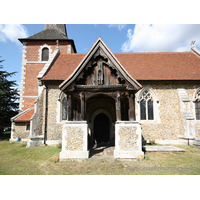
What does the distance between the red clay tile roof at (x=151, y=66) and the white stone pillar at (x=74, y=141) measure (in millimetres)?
5442

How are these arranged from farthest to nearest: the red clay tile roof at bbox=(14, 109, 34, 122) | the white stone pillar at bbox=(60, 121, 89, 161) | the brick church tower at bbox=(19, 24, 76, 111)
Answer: the brick church tower at bbox=(19, 24, 76, 111) → the red clay tile roof at bbox=(14, 109, 34, 122) → the white stone pillar at bbox=(60, 121, 89, 161)

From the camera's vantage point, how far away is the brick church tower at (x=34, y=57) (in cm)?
1538

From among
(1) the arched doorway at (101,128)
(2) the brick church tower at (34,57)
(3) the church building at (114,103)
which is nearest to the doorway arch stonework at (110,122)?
(3) the church building at (114,103)

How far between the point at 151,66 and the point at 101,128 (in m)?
7.77

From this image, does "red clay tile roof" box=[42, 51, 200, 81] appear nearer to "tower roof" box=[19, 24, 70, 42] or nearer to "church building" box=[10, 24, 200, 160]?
"church building" box=[10, 24, 200, 160]

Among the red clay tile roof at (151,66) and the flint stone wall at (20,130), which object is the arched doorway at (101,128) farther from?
the flint stone wall at (20,130)

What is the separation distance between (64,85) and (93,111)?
4171 millimetres

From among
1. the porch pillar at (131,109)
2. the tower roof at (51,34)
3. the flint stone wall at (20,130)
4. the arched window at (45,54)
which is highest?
the tower roof at (51,34)

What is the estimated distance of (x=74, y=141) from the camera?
6359 mm

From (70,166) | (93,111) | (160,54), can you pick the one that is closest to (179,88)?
(160,54)

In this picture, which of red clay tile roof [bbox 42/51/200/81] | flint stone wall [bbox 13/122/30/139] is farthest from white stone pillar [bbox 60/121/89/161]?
flint stone wall [bbox 13/122/30/139]

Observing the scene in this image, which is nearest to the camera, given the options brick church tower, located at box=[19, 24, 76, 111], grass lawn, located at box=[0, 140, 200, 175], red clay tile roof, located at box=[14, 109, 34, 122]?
grass lawn, located at box=[0, 140, 200, 175]

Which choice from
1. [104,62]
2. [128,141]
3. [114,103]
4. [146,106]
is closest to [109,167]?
[128,141]

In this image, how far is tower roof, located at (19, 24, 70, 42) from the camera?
56.2 ft
